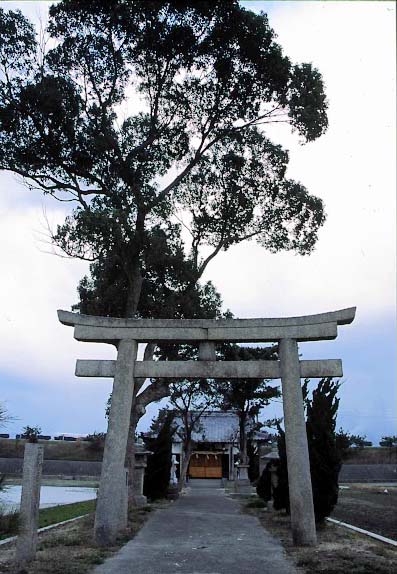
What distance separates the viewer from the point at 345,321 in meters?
10.0

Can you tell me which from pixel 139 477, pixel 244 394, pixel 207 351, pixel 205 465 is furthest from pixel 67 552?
pixel 205 465

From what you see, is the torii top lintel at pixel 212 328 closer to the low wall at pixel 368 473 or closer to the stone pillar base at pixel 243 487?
the stone pillar base at pixel 243 487

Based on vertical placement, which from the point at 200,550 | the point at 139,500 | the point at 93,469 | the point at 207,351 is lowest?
the point at 200,550

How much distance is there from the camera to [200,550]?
9.00 m

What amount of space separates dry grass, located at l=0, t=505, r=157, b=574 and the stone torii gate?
0.63 metres

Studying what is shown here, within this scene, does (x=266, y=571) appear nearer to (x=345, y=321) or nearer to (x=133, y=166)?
(x=345, y=321)

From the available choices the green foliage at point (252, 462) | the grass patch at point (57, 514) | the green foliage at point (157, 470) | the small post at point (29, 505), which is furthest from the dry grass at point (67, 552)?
the green foliage at point (252, 462)

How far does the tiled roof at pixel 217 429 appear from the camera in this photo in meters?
40.2

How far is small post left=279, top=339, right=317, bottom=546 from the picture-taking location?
9.17 meters

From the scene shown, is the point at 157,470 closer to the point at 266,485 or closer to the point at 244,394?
the point at 266,485

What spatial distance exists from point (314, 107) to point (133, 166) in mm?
5271

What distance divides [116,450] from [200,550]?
7.49 feet

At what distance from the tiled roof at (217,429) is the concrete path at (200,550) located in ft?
85.3

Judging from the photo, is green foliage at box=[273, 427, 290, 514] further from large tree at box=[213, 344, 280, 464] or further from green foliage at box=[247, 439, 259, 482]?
green foliage at box=[247, 439, 259, 482]
